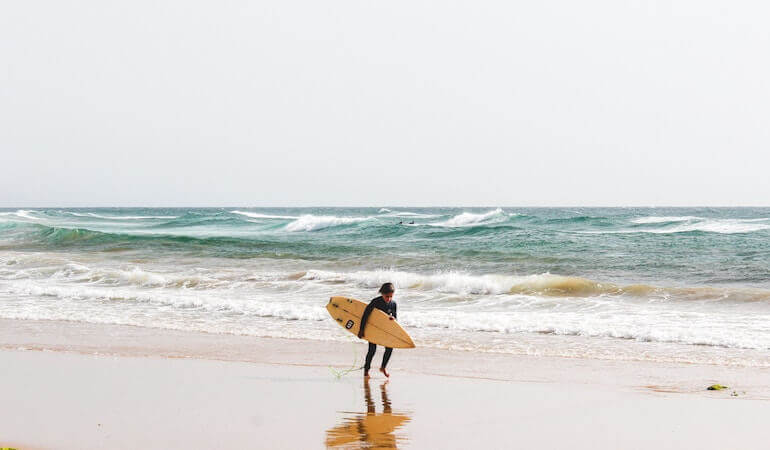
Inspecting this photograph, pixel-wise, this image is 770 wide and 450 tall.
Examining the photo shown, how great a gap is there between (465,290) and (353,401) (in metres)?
10.2

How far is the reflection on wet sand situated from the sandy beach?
2cm

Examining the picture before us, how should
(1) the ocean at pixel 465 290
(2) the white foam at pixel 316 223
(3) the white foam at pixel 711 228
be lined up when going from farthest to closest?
(2) the white foam at pixel 316 223, (3) the white foam at pixel 711 228, (1) the ocean at pixel 465 290

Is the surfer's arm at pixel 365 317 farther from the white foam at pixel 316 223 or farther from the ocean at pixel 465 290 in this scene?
the white foam at pixel 316 223

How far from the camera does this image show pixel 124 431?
596 cm

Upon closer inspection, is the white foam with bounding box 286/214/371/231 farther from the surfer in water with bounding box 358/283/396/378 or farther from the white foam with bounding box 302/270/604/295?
the surfer in water with bounding box 358/283/396/378

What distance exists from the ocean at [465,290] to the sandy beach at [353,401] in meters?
1.49

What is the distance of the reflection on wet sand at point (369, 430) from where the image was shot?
5.76m

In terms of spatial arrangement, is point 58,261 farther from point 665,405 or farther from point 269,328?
point 665,405

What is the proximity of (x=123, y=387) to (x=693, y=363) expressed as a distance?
23.7 feet

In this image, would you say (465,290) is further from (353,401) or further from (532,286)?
(353,401)

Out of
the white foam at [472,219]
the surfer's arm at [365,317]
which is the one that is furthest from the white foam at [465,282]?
the white foam at [472,219]

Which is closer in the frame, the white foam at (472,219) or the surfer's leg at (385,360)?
the surfer's leg at (385,360)

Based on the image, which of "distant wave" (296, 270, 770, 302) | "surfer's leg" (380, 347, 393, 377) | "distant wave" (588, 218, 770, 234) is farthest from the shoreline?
"distant wave" (588, 218, 770, 234)

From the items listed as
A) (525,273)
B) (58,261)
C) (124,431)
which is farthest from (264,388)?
(58,261)
